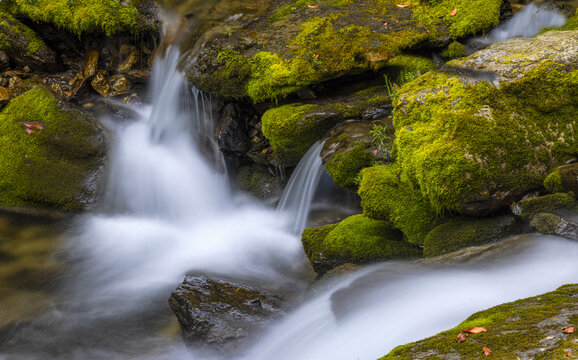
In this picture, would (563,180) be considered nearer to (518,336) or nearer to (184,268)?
(518,336)

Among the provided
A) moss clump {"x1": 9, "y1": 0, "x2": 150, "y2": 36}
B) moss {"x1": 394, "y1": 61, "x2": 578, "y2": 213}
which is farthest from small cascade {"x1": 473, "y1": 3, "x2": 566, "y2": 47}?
moss clump {"x1": 9, "y1": 0, "x2": 150, "y2": 36}

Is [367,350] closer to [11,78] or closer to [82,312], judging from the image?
[82,312]

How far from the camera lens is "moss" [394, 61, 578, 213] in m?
4.03

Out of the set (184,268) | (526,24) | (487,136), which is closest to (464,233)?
(487,136)

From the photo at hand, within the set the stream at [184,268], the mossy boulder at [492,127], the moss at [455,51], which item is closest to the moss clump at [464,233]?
the mossy boulder at [492,127]

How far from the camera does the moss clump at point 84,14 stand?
948cm

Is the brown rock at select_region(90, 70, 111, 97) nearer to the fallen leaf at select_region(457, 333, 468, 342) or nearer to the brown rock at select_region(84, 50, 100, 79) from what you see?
the brown rock at select_region(84, 50, 100, 79)

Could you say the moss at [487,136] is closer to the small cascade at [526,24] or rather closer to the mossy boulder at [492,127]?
the mossy boulder at [492,127]

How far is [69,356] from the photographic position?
→ 4656mm

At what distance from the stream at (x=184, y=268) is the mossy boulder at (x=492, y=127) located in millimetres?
628

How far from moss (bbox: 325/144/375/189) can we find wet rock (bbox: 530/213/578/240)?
2.22 meters

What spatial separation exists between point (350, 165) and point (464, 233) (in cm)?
187

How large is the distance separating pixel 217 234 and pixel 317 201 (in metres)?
1.84

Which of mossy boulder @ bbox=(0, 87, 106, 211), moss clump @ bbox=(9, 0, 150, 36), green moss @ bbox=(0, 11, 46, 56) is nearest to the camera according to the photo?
mossy boulder @ bbox=(0, 87, 106, 211)
